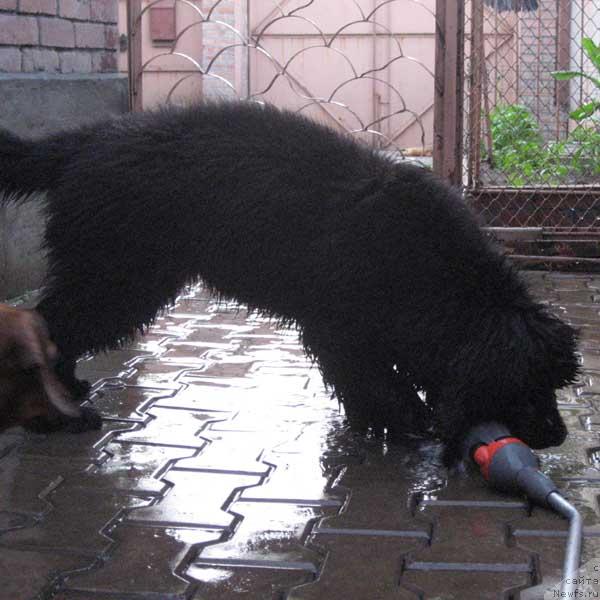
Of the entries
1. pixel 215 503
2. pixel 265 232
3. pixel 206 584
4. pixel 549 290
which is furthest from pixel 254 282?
pixel 549 290

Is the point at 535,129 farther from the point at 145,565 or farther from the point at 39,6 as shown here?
the point at 145,565

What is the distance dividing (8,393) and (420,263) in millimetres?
1536

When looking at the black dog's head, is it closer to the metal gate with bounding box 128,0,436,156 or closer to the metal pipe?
the metal pipe

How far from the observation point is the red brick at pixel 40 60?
5.43 m

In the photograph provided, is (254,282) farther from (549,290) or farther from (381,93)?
(381,93)

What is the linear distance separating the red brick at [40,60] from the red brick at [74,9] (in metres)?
0.24

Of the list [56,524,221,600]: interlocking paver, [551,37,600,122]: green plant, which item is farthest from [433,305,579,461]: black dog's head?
[551,37,600,122]: green plant

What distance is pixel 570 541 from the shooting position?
8.77ft

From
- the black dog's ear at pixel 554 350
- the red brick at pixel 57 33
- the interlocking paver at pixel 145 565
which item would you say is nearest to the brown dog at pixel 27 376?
the interlocking paver at pixel 145 565

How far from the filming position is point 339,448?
3541 mm

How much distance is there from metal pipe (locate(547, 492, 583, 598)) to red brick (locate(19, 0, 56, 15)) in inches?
148

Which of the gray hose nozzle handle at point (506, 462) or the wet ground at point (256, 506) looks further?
the gray hose nozzle handle at point (506, 462)

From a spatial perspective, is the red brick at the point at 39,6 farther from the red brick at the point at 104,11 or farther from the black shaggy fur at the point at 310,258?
the black shaggy fur at the point at 310,258

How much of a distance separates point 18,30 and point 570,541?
386 centimetres
